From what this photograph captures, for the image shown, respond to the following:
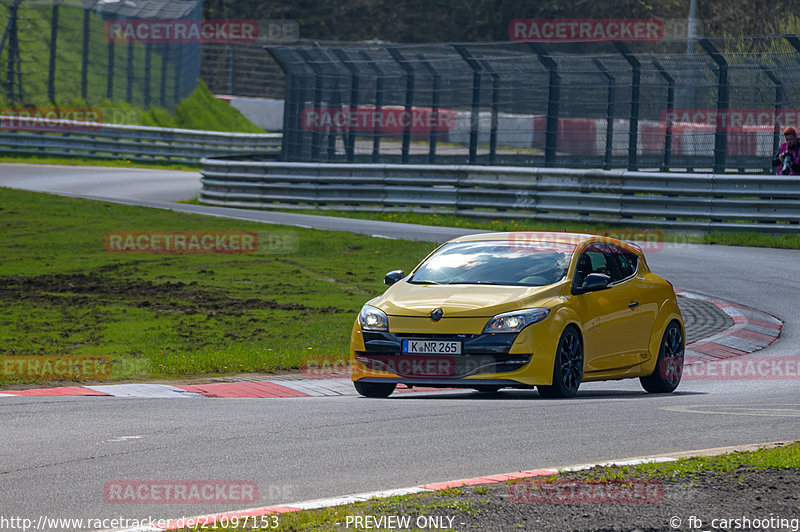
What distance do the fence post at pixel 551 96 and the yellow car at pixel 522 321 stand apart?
13260 millimetres

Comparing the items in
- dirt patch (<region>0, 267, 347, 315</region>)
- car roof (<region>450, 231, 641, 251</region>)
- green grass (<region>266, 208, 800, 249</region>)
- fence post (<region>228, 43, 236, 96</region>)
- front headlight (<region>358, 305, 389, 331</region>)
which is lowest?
dirt patch (<region>0, 267, 347, 315</region>)

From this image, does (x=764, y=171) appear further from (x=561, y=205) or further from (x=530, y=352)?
(x=530, y=352)

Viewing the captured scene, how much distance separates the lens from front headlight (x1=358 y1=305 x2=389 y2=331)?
33.5 ft

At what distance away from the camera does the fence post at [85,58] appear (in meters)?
39.2

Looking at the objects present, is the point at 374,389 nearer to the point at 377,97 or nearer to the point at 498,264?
the point at 498,264

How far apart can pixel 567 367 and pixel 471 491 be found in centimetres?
406

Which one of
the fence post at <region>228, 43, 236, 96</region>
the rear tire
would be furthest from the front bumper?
the fence post at <region>228, 43, 236, 96</region>

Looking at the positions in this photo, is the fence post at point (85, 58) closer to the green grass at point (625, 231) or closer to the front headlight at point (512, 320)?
the green grass at point (625, 231)

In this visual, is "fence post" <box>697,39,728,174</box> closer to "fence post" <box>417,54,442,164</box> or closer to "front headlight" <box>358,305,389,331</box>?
"fence post" <box>417,54,442,164</box>

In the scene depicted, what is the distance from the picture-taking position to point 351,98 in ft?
93.7

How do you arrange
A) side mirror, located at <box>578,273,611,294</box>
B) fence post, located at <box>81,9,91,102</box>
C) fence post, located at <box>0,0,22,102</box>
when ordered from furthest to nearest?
1. fence post, located at <box>81,9,91,102</box>
2. fence post, located at <box>0,0,22,102</box>
3. side mirror, located at <box>578,273,611,294</box>

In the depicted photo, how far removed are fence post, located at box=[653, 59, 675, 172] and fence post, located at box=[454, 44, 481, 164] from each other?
12.9ft

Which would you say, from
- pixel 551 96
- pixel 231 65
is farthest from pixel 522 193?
pixel 231 65

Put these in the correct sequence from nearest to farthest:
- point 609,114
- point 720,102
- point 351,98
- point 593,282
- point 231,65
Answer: point 593,282 → point 720,102 → point 609,114 → point 351,98 → point 231,65
